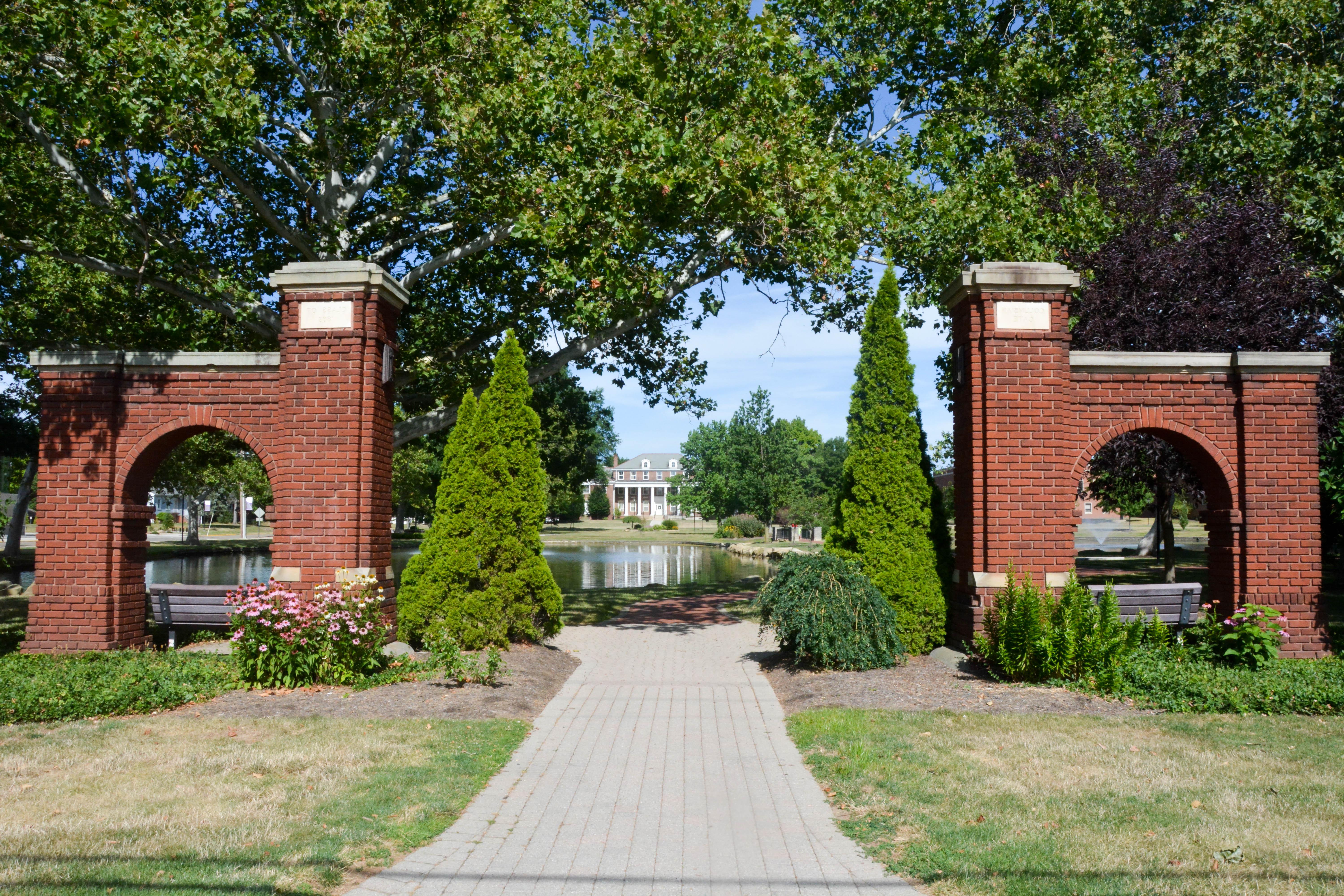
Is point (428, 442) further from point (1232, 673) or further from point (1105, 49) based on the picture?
point (1232, 673)

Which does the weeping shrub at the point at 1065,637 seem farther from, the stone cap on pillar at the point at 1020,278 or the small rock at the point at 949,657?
the stone cap on pillar at the point at 1020,278

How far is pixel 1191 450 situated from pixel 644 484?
132 m

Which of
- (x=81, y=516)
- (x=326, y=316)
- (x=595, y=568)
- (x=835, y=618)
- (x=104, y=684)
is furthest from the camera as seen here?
(x=595, y=568)

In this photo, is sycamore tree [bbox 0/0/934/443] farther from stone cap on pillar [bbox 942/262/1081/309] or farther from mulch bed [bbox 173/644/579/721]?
mulch bed [bbox 173/644/579/721]

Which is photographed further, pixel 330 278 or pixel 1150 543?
pixel 1150 543

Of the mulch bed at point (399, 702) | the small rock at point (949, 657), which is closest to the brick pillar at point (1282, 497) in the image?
the small rock at point (949, 657)

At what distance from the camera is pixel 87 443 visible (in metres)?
10.1

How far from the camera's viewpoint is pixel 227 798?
526 cm

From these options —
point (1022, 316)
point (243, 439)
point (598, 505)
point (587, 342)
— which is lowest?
point (598, 505)

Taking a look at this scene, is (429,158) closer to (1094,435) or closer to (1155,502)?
(1094,435)

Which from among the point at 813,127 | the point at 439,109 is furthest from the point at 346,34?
the point at 813,127

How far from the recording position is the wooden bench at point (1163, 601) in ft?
33.6

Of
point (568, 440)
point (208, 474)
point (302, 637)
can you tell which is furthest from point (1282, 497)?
point (208, 474)

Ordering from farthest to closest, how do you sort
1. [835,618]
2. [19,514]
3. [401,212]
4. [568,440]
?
[568,440]
[19,514]
[401,212]
[835,618]
